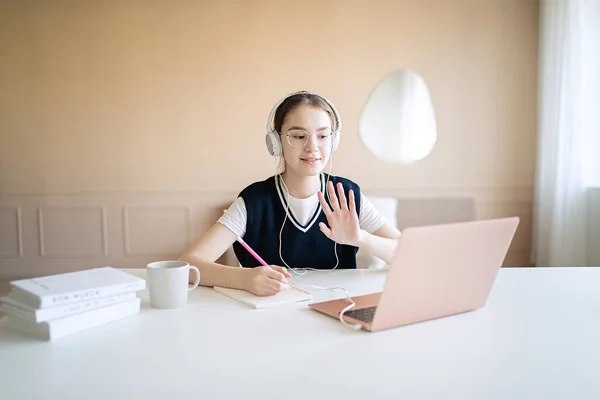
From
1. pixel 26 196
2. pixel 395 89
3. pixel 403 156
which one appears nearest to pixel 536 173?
pixel 403 156

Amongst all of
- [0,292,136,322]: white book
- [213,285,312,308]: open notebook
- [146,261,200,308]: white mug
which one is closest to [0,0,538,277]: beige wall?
[213,285,312,308]: open notebook

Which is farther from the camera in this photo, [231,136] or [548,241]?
[231,136]

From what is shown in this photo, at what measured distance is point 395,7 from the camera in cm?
368

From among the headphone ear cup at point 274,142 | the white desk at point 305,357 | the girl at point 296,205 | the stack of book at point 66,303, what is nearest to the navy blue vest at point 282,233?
the girl at point 296,205

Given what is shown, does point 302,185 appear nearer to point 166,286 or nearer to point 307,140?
point 307,140

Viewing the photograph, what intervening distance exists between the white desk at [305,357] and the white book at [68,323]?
18 millimetres

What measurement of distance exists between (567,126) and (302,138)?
2.29 metres

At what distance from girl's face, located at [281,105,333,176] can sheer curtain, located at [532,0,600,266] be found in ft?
7.16

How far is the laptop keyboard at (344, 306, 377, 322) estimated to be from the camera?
1.00 metres

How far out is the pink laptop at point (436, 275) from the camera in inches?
36.0

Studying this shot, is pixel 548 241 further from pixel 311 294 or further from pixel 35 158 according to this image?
pixel 35 158

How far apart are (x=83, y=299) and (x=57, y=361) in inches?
6.0

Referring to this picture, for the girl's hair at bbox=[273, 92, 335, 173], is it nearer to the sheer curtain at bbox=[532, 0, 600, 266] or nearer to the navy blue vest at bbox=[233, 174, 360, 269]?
the navy blue vest at bbox=[233, 174, 360, 269]

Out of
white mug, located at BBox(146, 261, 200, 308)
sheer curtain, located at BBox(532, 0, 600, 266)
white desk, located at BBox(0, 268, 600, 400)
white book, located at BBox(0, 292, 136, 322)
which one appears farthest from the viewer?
sheer curtain, located at BBox(532, 0, 600, 266)
